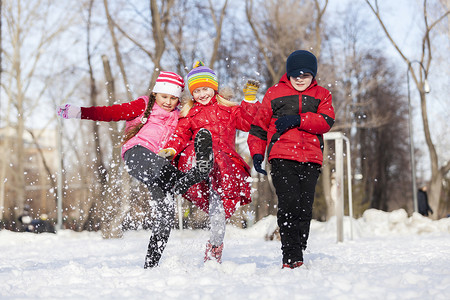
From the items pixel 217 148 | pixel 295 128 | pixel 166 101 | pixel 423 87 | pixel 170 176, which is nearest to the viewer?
pixel 295 128

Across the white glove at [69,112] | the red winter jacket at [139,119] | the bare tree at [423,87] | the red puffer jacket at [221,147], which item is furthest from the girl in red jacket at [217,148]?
the bare tree at [423,87]

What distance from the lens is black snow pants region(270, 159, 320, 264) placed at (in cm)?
374

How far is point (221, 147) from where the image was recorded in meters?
4.17

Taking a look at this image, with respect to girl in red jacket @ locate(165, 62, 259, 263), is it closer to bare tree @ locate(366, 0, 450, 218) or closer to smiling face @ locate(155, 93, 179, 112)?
smiling face @ locate(155, 93, 179, 112)

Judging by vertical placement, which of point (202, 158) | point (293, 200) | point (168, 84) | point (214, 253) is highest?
point (168, 84)

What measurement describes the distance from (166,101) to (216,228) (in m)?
1.12

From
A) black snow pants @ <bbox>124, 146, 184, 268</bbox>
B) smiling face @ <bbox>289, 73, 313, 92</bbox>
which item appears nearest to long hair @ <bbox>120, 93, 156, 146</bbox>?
black snow pants @ <bbox>124, 146, 184, 268</bbox>

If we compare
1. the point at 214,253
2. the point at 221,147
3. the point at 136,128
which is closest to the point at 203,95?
the point at 221,147

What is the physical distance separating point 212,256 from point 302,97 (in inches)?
52.7

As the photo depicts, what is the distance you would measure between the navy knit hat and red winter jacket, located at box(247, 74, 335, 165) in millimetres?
97

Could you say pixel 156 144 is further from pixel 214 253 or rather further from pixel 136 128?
pixel 214 253

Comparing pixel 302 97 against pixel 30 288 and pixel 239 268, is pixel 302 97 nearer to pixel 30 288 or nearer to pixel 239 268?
pixel 239 268

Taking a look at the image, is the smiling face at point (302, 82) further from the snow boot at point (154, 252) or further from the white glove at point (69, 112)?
the white glove at point (69, 112)

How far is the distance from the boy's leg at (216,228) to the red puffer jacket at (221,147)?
54mm
